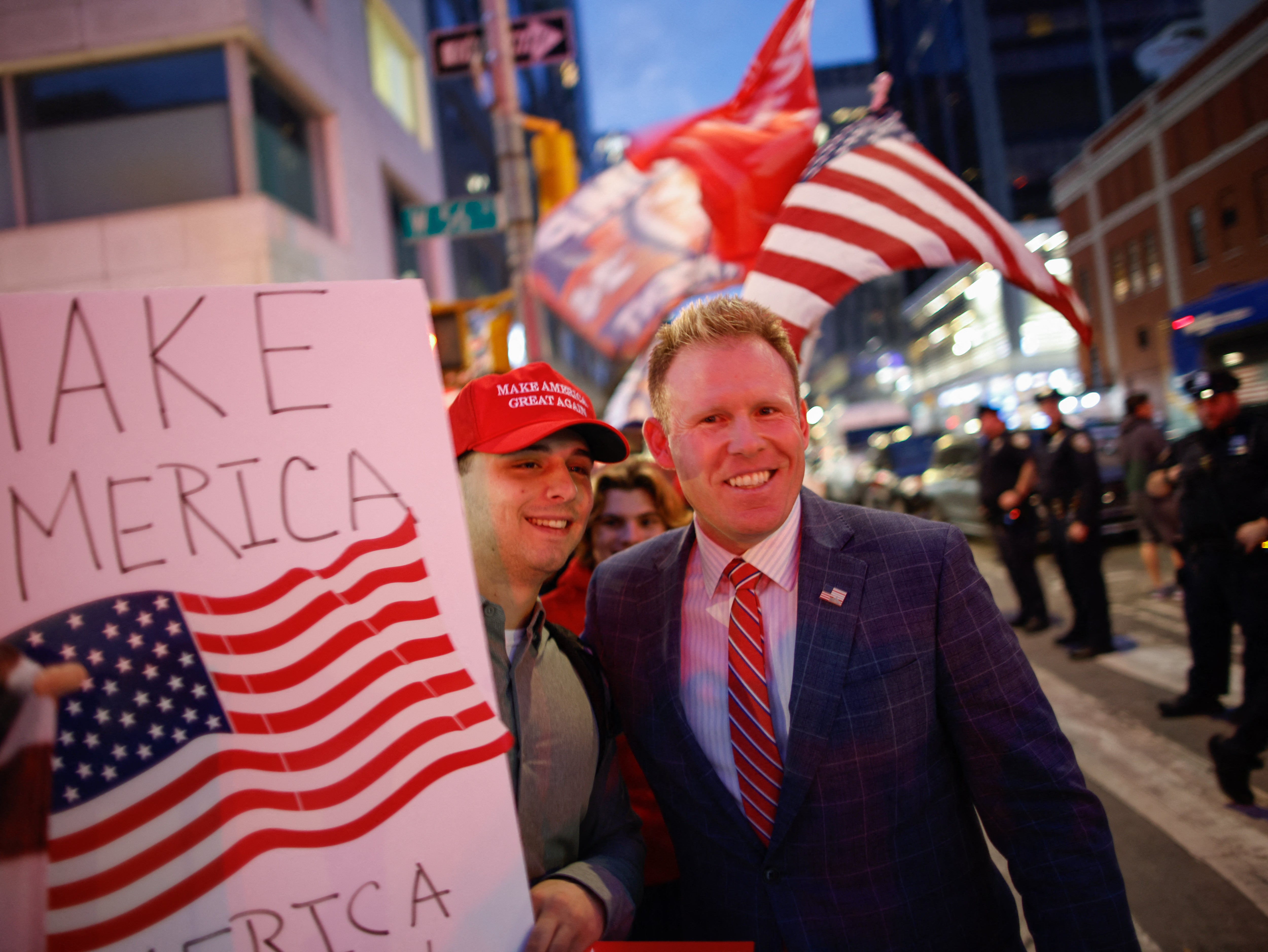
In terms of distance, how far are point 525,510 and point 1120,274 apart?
4345 cm

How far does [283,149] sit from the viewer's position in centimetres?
1303

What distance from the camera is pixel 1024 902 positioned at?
1.62m

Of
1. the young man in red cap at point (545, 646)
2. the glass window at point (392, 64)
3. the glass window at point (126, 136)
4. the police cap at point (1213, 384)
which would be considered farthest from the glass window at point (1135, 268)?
the young man in red cap at point (545, 646)

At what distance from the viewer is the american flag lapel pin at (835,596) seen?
5.66 feet

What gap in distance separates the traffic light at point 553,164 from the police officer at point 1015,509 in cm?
493

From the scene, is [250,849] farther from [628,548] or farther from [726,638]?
[628,548]

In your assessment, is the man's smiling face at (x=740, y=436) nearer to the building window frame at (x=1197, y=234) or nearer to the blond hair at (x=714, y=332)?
the blond hair at (x=714, y=332)

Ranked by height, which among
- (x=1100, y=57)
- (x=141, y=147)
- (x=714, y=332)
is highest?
(x=1100, y=57)

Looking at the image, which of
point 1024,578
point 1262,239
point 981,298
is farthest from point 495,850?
point 981,298

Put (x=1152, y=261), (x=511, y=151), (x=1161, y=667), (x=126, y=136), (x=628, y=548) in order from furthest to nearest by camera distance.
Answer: (x=1152, y=261) < (x=126, y=136) < (x=511, y=151) < (x=1161, y=667) < (x=628, y=548)

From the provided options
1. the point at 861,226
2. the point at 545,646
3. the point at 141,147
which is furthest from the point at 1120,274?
the point at 545,646

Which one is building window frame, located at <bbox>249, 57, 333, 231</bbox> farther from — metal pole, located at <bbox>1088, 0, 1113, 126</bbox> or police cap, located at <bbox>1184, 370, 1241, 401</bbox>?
metal pole, located at <bbox>1088, 0, 1113, 126</bbox>

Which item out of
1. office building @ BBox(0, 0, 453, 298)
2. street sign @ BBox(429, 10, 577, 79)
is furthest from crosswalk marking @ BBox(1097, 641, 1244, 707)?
office building @ BBox(0, 0, 453, 298)

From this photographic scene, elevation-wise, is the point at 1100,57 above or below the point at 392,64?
above
